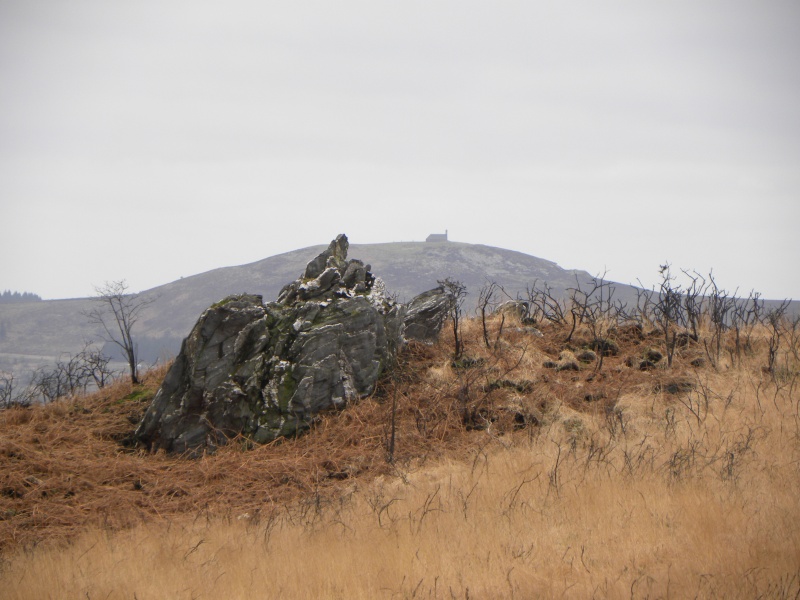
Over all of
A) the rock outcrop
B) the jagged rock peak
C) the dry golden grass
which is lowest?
the dry golden grass

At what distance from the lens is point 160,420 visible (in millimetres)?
8562

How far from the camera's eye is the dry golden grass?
4934 millimetres

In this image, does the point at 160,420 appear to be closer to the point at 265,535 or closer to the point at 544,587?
the point at 265,535

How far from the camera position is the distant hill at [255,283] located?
106 meters

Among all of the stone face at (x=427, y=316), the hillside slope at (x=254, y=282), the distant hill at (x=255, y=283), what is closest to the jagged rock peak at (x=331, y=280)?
the stone face at (x=427, y=316)

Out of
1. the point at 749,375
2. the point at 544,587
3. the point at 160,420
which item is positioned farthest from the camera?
the point at 749,375

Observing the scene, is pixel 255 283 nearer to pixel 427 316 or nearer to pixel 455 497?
pixel 427 316

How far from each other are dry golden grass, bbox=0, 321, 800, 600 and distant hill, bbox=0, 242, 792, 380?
85.4 meters

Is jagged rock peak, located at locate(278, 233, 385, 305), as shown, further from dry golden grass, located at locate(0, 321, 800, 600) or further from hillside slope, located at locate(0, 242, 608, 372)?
hillside slope, located at locate(0, 242, 608, 372)

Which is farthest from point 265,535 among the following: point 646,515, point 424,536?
point 646,515

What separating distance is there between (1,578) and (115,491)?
1.95 metres

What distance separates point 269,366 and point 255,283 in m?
105

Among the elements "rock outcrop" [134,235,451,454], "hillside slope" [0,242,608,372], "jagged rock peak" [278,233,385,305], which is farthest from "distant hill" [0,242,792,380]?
"rock outcrop" [134,235,451,454]

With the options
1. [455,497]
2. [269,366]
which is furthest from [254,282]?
[455,497]
